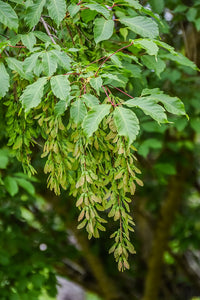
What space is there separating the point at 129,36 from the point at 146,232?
3351 millimetres

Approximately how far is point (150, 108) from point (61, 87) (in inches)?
9.0

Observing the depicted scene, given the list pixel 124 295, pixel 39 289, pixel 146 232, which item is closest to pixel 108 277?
pixel 124 295

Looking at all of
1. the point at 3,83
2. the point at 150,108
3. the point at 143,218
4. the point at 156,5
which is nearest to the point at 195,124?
the point at 156,5

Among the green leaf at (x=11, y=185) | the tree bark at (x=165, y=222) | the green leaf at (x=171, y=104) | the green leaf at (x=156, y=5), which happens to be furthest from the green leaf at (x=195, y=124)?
the tree bark at (x=165, y=222)

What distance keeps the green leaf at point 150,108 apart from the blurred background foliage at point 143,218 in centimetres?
52

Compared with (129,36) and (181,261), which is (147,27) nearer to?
(129,36)

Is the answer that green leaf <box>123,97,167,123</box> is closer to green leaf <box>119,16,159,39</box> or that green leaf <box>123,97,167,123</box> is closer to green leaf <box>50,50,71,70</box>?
green leaf <box>50,50,71,70</box>

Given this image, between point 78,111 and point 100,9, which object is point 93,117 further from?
point 100,9

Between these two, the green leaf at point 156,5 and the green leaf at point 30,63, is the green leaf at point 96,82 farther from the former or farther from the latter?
the green leaf at point 156,5

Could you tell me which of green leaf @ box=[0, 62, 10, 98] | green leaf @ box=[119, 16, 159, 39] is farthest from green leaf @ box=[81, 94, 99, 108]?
green leaf @ box=[119, 16, 159, 39]

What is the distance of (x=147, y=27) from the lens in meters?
1.17

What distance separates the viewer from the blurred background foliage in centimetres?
213

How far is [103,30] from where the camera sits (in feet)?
3.76

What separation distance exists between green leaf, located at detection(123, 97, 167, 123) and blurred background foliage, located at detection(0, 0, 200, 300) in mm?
522
